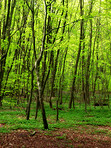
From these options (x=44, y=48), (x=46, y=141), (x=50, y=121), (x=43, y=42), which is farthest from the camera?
(x=50, y=121)

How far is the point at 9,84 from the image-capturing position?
45.1 feet

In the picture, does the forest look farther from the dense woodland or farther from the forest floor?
the forest floor

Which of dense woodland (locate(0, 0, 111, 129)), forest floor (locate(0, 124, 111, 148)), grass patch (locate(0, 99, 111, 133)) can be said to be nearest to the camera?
forest floor (locate(0, 124, 111, 148))

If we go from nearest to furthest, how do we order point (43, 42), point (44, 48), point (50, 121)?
point (43, 42) → point (44, 48) → point (50, 121)

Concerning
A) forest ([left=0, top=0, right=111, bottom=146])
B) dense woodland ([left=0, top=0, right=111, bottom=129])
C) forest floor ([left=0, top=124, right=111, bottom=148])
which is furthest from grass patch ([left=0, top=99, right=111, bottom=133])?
forest floor ([left=0, top=124, right=111, bottom=148])

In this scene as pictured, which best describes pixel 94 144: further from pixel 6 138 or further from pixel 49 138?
pixel 6 138

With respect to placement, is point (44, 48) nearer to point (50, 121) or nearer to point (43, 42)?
point (43, 42)

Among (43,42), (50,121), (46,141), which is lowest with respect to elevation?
(50,121)

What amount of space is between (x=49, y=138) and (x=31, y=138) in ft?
2.49

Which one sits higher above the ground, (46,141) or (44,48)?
(44,48)

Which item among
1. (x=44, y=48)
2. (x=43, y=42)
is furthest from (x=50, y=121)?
(x=43, y=42)

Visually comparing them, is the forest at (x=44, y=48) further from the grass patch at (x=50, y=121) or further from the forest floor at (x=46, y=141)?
the forest floor at (x=46, y=141)

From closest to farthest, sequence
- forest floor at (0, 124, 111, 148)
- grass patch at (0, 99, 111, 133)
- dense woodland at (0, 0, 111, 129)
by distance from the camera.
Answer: forest floor at (0, 124, 111, 148), grass patch at (0, 99, 111, 133), dense woodland at (0, 0, 111, 129)

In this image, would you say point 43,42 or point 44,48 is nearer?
point 43,42
